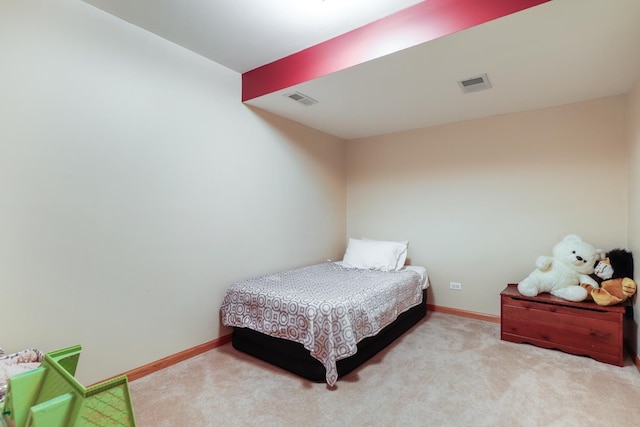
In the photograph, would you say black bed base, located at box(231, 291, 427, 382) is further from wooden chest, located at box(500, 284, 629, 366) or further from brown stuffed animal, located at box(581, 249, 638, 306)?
brown stuffed animal, located at box(581, 249, 638, 306)

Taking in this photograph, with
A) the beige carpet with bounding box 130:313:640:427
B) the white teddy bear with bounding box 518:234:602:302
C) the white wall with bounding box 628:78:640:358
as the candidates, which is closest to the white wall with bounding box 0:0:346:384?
the beige carpet with bounding box 130:313:640:427

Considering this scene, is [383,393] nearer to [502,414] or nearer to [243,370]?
[502,414]

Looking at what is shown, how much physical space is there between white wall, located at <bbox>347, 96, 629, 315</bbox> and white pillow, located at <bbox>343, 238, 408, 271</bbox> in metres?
0.45

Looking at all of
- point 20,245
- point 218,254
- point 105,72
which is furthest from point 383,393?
point 105,72

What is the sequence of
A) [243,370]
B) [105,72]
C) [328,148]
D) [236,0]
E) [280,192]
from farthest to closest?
[328,148], [280,192], [243,370], [105,72], [236,0]

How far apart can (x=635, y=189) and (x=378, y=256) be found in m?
2.34

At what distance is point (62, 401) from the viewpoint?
97 cm

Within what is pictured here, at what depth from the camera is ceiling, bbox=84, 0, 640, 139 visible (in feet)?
6.15

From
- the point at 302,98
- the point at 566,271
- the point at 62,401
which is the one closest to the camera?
the point at 62,401

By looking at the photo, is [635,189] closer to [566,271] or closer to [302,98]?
[566,271]

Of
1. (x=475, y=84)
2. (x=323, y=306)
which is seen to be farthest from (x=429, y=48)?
(x=323, y=306)

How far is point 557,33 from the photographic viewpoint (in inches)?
75.4

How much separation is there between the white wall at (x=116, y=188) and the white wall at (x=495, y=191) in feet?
6.04

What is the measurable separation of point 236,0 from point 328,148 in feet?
8.10
